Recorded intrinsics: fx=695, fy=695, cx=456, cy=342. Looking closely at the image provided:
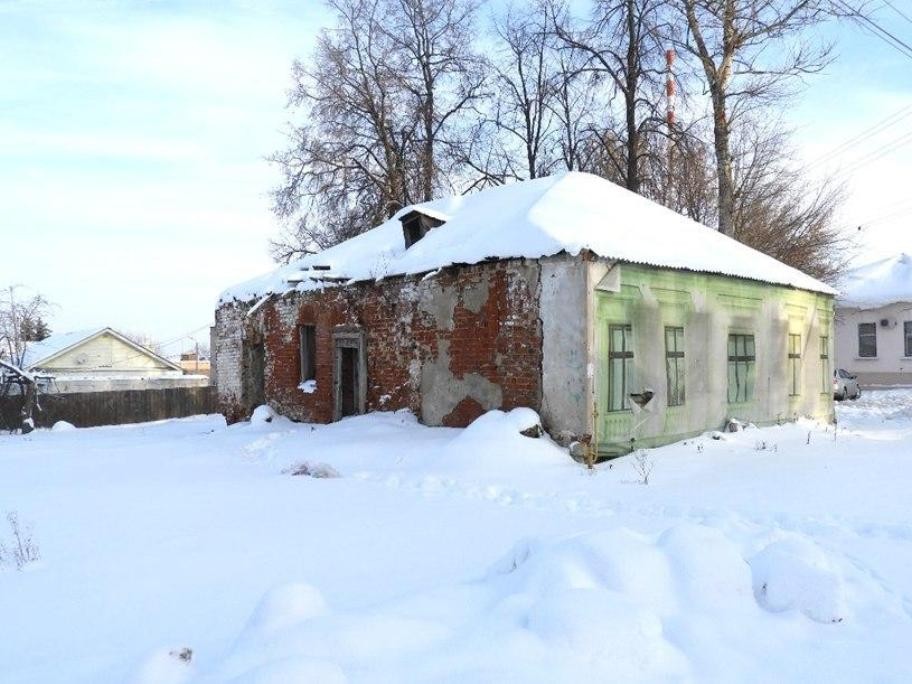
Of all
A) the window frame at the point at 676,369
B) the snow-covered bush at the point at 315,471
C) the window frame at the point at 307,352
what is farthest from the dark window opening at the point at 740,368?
the window frame at the point at 307,352

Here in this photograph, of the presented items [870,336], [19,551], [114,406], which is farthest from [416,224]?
[870,336]

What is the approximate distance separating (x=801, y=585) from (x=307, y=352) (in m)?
12.4

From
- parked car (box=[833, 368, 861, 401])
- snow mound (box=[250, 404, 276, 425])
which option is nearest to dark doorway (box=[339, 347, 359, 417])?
snow mound (box=[250, 404, 276, 425])

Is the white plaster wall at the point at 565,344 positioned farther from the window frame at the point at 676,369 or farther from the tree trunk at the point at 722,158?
the tree trunk at the point at 722,158

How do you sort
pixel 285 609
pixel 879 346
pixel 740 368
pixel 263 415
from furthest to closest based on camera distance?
pixel 879 346
pixel 263 415
pixel 740 368
pixel 285 609

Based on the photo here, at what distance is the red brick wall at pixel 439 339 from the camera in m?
10.3

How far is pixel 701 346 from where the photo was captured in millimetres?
11859

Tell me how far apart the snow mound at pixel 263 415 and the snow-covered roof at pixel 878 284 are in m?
21.8

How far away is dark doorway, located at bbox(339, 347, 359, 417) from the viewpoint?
1399 cm

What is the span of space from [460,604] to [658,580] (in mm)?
1070

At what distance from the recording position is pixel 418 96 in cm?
2491

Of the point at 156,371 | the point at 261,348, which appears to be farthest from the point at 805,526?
the point at 156,371

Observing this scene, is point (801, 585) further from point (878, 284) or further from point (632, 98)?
point (878, 284)

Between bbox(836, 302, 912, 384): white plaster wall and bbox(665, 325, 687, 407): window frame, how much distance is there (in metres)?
20.9
